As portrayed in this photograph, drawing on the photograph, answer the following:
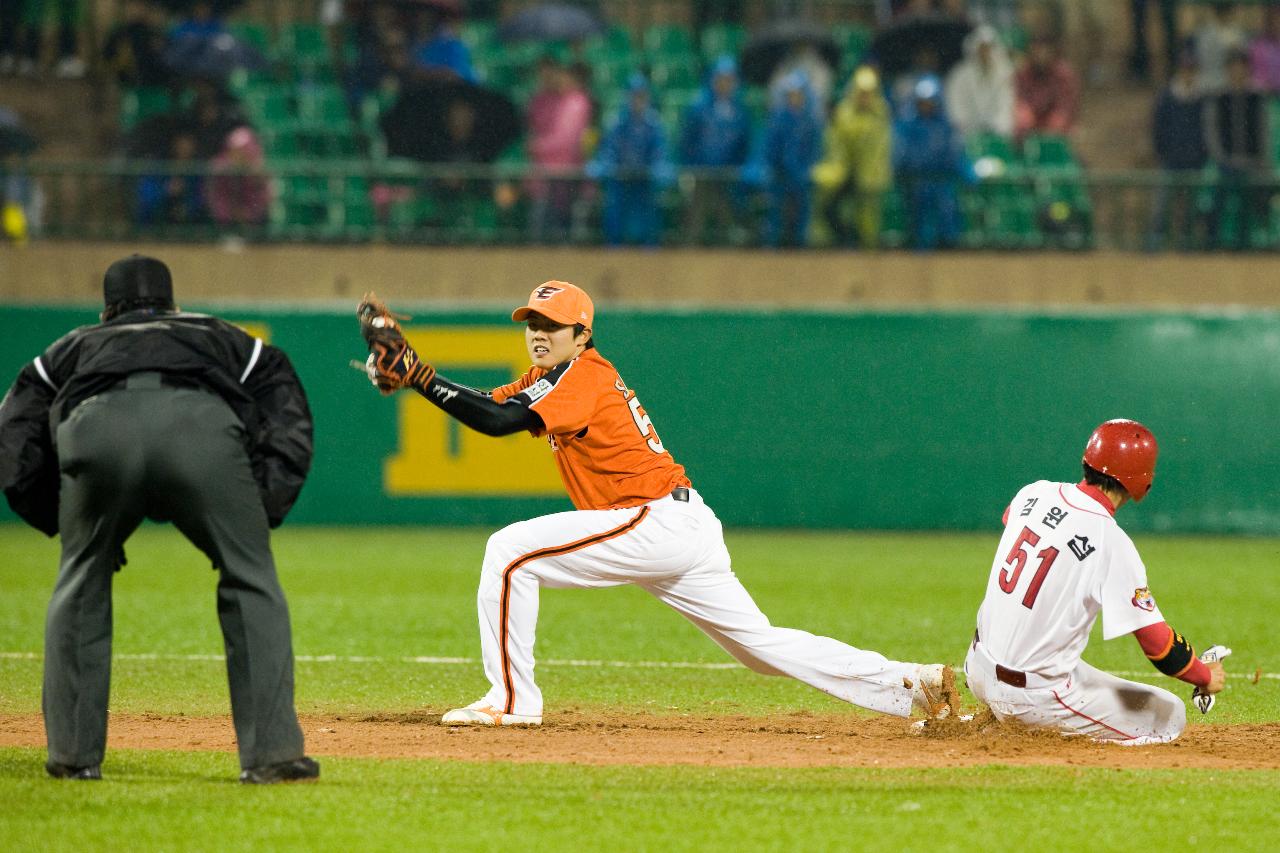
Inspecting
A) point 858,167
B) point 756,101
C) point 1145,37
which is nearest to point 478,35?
point 756,101

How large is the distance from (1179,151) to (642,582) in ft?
46.7

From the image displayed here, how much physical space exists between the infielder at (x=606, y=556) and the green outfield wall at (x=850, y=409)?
9353 millimetres

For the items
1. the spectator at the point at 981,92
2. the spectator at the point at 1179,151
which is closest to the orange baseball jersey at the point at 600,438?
the spectator at the point at 1179,151

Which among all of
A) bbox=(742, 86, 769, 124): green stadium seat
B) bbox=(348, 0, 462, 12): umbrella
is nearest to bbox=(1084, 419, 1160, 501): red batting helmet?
bbox=(742, 86, 769, 124): green stadium seat

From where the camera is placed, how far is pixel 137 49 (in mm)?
20859

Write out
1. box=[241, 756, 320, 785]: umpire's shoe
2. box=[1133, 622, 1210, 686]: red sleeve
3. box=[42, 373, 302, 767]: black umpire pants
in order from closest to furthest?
box=[42, 373, 302, 767]: black umpire pants < box=[241, 756, 320, 785]: umpire's shoe < box=[1133, 622, 1210, 686]: red sleeve

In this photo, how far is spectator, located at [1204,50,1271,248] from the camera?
19.0 meters

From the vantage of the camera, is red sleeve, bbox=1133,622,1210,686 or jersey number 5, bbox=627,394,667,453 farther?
jersey number 5, bbox=627,394,667,453

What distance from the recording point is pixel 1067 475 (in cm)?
1694

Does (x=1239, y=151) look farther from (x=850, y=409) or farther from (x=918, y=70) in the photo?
(x=850, y=409)

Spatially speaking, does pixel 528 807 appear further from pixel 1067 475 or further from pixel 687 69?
pixel 687 69

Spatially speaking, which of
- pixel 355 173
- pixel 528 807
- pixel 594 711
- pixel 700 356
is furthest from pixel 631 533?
pixel 355 173

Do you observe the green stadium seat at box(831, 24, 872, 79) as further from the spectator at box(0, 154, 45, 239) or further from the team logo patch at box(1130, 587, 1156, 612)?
the team logo patch at box(1130, 587, 1156, 612)

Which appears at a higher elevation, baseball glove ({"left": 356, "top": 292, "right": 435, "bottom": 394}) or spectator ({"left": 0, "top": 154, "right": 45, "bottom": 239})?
spectator ({"left": 0, "top": 154, "right": 45, "bottom": 239})
